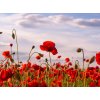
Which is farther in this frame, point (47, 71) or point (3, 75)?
point (47, 71)

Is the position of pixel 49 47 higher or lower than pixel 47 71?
higher

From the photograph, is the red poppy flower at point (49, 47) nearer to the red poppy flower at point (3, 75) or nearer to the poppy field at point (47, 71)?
the poppy field at point (47, 71)

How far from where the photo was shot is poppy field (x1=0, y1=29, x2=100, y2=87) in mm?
1589

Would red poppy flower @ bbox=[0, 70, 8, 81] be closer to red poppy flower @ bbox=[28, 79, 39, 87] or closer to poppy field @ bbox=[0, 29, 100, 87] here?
poppy field @ bbox=[0, 29, 100, 87]

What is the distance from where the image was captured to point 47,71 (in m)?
1.64

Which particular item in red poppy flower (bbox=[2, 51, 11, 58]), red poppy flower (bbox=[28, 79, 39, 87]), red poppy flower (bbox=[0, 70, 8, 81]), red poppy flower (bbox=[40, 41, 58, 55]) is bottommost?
red poppy flower (bbox=[28, 79, 39, 87])

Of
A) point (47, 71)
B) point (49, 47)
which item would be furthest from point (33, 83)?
point (49, 47)

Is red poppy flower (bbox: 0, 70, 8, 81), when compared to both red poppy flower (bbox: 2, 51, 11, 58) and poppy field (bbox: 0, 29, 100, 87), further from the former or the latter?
red poppy flower (bbox: 2, 51, 11, 58)

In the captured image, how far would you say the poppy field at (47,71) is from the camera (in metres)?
1.59

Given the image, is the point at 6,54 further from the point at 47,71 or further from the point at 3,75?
the point at 47,71

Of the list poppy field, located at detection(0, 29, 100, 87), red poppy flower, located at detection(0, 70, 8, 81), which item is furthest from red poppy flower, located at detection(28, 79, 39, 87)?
red poppy flower, located at detection(0, 70, 8, 81)

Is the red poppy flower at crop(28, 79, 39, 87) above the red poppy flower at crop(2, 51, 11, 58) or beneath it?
beneath
